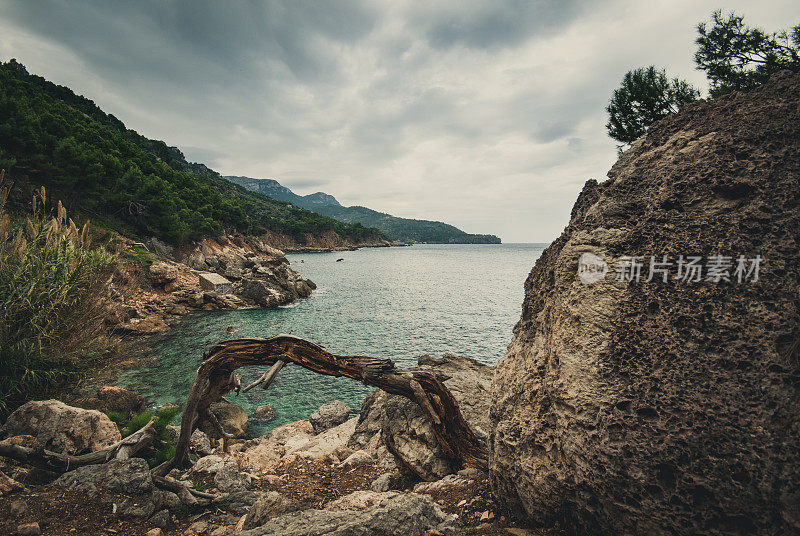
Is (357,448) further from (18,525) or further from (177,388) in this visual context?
(177,388)

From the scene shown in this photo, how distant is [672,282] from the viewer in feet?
10.0

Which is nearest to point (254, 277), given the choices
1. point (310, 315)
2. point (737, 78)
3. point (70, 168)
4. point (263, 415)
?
point (310, 315)

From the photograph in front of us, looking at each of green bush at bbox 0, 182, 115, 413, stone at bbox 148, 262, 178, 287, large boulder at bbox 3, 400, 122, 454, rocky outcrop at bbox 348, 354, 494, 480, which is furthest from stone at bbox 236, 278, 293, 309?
large boulder at bbox 3, 400, 122, 454

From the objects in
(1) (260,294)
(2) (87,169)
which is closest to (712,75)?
(1) (260,294)

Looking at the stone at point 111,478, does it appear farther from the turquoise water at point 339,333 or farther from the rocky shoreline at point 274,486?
the turquoise water at point 339,333

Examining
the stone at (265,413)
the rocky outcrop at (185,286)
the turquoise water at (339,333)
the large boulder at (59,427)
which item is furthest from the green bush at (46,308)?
the turquoise water at (339,333)

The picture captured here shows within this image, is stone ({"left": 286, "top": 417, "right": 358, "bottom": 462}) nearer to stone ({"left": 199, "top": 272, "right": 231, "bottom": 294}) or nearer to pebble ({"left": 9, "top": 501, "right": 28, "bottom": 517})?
pebble ({"left": 9, "top": 501, "right": 28, "bottom": 517})

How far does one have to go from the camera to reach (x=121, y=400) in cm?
1065

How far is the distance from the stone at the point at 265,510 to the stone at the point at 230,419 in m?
7.42

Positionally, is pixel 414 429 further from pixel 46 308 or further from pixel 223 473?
pixel 46 308

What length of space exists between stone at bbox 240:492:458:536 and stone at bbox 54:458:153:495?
8.71ft

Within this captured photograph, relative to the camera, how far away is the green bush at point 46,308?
6336mm

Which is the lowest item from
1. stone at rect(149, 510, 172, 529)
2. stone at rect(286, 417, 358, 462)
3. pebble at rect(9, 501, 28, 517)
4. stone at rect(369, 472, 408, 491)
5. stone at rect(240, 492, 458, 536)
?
stone at rect(286, 417, 358, 462)

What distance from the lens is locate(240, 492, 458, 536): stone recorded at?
9.87 ft
